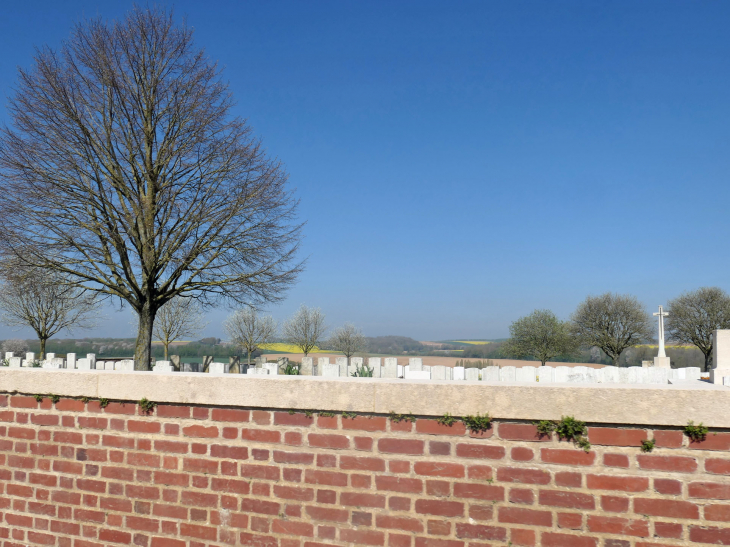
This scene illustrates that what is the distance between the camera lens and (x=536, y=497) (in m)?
3.05

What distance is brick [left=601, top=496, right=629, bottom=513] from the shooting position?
2.93 metres

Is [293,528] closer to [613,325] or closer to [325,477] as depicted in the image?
[325,477]

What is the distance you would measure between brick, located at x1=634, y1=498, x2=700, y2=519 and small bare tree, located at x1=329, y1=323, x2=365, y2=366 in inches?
1414

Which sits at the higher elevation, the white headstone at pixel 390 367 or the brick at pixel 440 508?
the white headstone at pixel 390 367

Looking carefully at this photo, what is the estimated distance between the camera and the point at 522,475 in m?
3.08

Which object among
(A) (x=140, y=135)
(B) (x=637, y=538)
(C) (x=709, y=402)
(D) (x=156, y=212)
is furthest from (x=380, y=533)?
(A) (x=140, y=135)

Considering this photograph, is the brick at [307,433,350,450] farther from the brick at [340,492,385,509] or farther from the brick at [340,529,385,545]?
the brick at [340,529,385,545]

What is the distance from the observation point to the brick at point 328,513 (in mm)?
3369

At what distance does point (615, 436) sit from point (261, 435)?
2.23m

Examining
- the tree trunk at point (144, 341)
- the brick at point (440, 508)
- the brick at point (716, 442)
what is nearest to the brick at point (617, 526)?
the brick at point (716, 442)

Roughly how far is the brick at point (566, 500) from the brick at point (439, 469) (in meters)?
0.48

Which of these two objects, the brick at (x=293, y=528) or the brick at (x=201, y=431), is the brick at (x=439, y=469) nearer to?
the brick at (x=293, y=528)

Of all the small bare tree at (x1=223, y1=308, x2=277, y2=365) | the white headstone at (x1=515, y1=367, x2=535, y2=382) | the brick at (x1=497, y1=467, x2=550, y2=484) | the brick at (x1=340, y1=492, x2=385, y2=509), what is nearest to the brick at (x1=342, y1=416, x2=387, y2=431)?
the brick at (x1=340, y1=492, x2=385, y2=509)

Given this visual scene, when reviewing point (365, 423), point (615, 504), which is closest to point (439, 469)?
point (365, 423)
